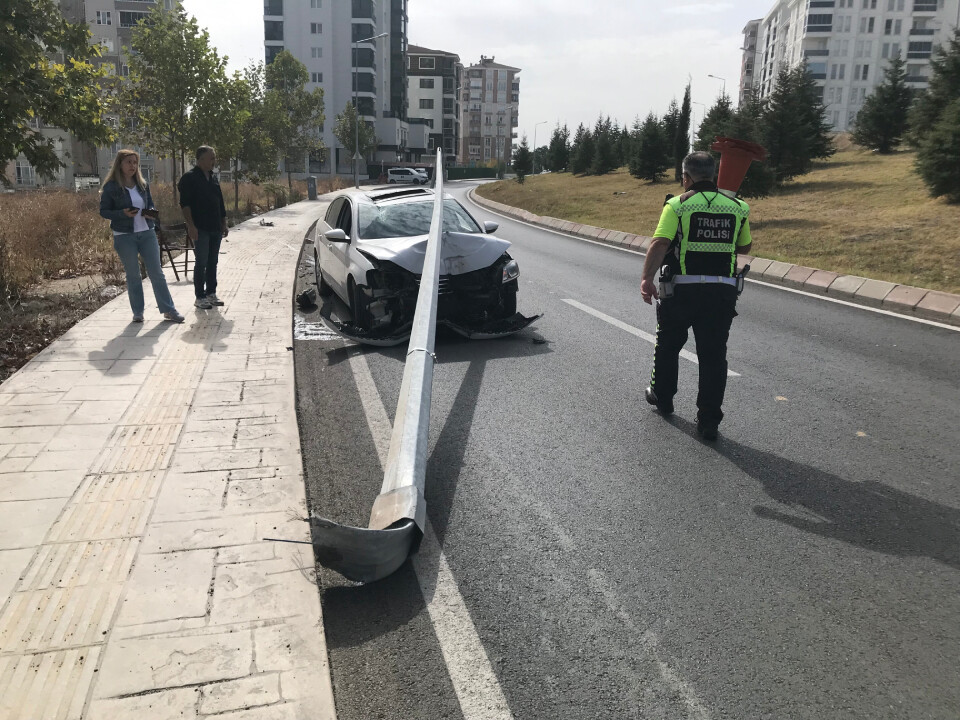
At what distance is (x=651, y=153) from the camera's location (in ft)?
143

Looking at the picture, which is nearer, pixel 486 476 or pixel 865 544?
pixel 865 544

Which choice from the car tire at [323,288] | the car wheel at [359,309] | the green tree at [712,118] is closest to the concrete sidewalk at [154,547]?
the car wheel at [359,309]

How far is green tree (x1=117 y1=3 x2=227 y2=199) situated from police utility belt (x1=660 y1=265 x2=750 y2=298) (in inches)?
816

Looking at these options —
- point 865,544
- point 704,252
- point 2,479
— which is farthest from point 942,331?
point 2,479

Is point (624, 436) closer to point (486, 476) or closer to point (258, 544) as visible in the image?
point (486, 476)

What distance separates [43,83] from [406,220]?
4.83m

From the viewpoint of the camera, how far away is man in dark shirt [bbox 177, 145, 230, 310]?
9.45 metres

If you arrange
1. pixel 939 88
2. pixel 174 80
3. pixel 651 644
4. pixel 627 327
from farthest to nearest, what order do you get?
1. pixel 939 88
2. pixel 174 80
3. pixel 627 327
4. pixel 651 644

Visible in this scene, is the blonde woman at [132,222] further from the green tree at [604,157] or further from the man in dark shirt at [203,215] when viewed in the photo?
the green tree at [604,157]

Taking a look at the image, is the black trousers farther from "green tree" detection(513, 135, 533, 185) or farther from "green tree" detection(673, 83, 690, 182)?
"green tree" detection(513, 135, 533, 185)

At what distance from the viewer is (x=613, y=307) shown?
10.2 metres

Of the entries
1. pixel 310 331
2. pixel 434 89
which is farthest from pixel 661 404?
pixel 434 89

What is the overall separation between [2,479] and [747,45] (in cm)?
15495

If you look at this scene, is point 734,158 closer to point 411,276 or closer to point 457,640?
point 457,640
